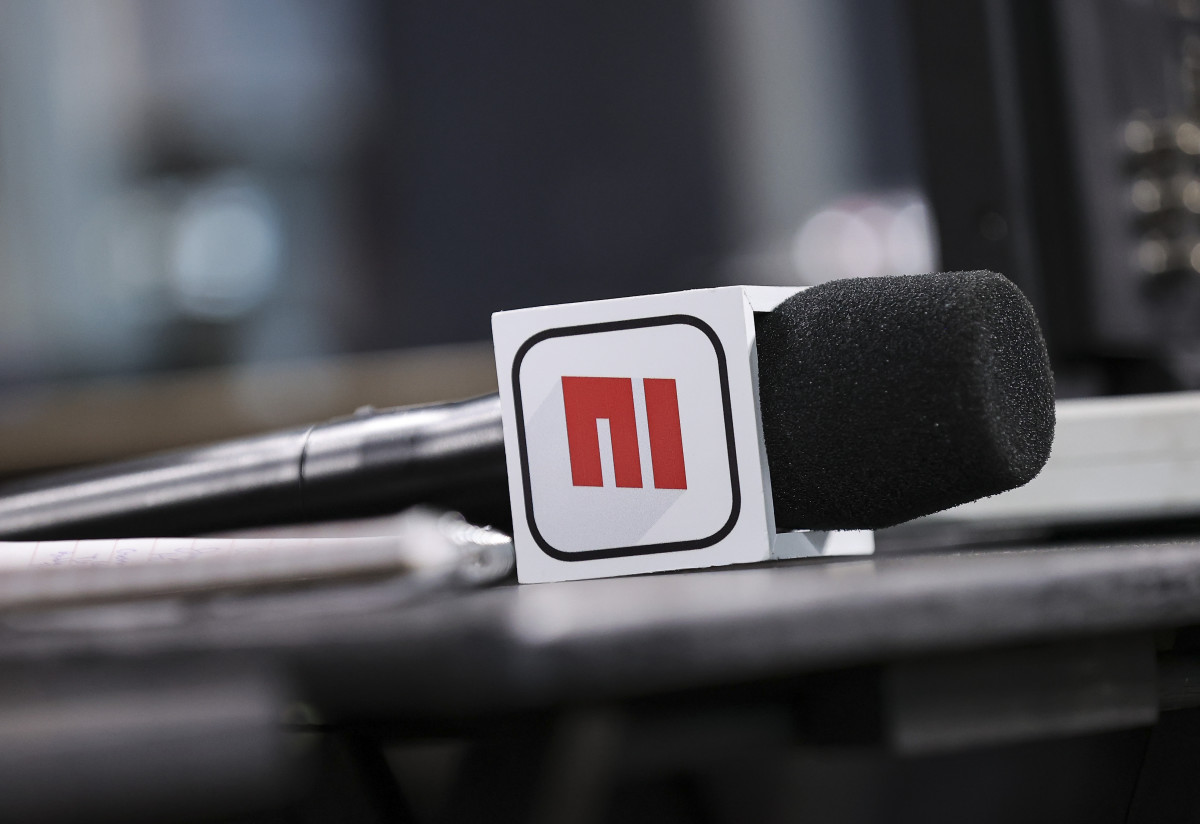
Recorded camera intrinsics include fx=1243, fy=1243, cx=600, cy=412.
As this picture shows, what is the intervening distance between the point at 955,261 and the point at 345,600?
0.55 metres

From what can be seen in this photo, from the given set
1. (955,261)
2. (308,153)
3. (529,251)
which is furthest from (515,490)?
(308,153)

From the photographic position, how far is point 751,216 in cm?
315

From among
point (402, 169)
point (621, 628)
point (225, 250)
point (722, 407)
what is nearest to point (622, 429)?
point (722, 407)

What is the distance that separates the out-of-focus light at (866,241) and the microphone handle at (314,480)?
2.60 m

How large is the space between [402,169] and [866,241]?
1.18 metres

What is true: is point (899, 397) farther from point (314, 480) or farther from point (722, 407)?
point (314, 480)

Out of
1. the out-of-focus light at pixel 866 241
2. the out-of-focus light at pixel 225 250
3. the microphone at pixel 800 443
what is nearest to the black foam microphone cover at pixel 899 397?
the microphone at pixel 800 443

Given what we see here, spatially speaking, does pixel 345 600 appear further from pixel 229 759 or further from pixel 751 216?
pixel 751 216

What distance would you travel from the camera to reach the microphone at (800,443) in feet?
1.23

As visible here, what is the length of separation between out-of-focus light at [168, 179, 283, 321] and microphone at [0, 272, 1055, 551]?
2.87 metres

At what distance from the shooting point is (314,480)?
460 mm

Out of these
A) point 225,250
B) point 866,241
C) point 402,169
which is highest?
point 402,169

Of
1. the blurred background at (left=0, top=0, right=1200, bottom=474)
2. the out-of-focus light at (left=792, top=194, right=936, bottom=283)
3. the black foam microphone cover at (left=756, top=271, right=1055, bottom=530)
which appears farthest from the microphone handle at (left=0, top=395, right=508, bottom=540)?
the out-of-focus light at (left=792, top=194, right=936, bottom=283)

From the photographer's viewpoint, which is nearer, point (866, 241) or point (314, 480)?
A: point (314, 480)
